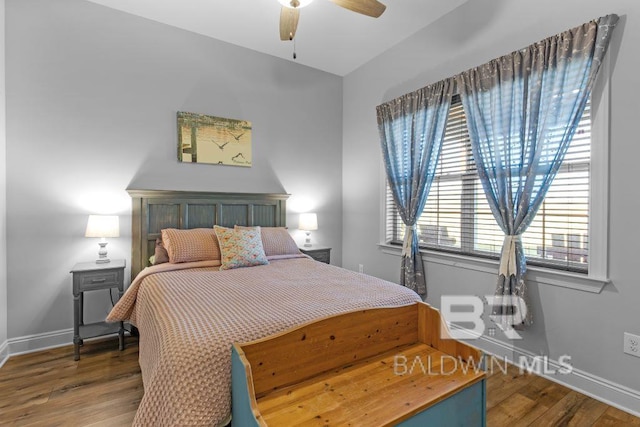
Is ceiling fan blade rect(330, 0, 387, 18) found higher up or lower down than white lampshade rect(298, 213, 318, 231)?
higher up

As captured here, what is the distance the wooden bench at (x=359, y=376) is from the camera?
1246 millimetres

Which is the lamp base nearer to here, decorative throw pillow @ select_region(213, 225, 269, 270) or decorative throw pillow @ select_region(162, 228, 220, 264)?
decorative throw pillow @ select_region(162, 228, 220, 264)

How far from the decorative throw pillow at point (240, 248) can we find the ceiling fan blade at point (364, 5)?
1.87m

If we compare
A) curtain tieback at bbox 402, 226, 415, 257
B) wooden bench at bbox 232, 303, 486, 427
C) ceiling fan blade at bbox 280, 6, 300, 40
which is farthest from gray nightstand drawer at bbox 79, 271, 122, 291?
curtain tieback at bbox 402, 226, 415, 257

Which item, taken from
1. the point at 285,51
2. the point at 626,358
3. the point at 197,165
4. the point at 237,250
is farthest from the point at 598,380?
the point at 285,51

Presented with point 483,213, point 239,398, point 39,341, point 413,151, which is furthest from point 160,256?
point 483,213

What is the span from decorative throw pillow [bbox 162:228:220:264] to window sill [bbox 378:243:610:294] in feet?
6.42

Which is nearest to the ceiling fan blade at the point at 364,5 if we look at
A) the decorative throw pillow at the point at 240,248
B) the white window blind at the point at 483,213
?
the white window blind at the point at 483,213

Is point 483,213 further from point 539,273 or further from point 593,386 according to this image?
point 593,386

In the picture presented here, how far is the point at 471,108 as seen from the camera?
254 centimetres

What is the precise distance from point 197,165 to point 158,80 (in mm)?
858

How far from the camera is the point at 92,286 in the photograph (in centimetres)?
251

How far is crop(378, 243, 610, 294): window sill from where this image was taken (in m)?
1.97

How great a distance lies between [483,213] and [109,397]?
2925mm
